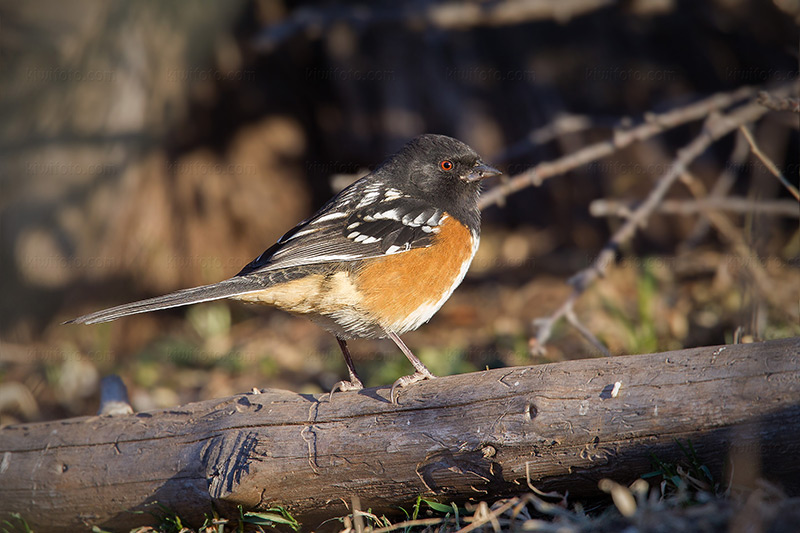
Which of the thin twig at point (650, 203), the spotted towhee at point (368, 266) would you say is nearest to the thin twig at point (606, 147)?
the thin twig at point (650, 203)

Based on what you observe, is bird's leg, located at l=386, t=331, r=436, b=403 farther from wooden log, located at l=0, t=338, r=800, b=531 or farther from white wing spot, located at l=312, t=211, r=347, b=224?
white wing spot, located at l=312, t=211, r=347, b=224

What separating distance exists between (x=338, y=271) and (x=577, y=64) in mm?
3331

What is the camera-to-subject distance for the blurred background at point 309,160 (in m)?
4.48

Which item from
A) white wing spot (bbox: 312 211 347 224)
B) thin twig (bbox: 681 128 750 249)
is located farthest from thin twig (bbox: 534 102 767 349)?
white wing spot (bbox: 312 211 347 224)

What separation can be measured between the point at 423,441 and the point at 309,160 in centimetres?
459

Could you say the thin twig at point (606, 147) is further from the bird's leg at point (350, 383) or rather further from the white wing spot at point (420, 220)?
the bird's leg at point (350, 383)

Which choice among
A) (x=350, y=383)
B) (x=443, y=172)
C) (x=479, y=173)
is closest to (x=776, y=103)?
(x=479, y=173)

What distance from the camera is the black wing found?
301 cm

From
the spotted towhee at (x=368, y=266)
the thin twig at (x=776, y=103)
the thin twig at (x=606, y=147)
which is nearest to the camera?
the thin twig at (x=776, y=103)

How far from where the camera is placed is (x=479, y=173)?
11.2 feet

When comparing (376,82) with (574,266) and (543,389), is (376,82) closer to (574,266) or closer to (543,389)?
(574,266)

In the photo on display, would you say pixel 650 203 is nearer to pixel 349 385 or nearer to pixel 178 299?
pixel 349 385

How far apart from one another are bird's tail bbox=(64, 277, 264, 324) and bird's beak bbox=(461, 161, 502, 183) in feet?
3.97

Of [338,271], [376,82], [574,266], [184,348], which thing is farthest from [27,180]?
[574,266]
